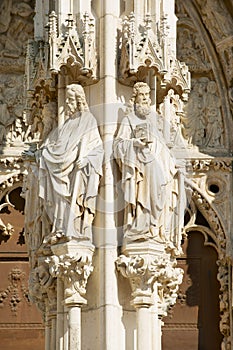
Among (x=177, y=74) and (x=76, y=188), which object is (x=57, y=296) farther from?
(x=177, y=74)

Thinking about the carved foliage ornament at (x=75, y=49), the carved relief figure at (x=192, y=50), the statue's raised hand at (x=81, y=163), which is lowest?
the statue's raised hand at (x=81, y=163)

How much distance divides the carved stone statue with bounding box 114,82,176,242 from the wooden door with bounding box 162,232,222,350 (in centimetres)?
428

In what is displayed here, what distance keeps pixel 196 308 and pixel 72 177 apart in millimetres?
4694

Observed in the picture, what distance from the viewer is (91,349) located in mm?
11711

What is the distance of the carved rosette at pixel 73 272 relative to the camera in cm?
1170

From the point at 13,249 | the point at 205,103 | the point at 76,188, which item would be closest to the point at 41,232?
the point at 76,188

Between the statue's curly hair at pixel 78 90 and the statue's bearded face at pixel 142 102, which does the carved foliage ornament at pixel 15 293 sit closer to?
the statue's curly hair at pixel 78 90

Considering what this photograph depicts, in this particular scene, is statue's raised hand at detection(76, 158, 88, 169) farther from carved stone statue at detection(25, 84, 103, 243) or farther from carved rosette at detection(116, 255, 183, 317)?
carved rosette at detection(116, 255, 183, 317)

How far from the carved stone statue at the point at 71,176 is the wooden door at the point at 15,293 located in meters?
4.06

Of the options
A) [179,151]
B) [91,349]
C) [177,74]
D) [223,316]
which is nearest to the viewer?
[91,349]

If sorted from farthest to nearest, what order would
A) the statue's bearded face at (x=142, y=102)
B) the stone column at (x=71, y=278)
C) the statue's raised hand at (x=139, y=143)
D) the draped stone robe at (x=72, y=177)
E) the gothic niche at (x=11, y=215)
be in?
the gothic niche at (x=11, y=215) → the statue's bearded face at (x=142, y=102) → the statue's raised hand at (x=139, y=143) → the draped stone robe at (x=72, y=177) → the stone column at (x=71, y=278)

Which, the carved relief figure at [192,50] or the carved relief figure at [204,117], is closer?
the carved relief figure at [204,117]

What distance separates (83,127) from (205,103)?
501 cm

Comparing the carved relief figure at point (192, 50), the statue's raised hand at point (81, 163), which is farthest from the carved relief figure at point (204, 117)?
the statue's raised hand at point (81, 163)
